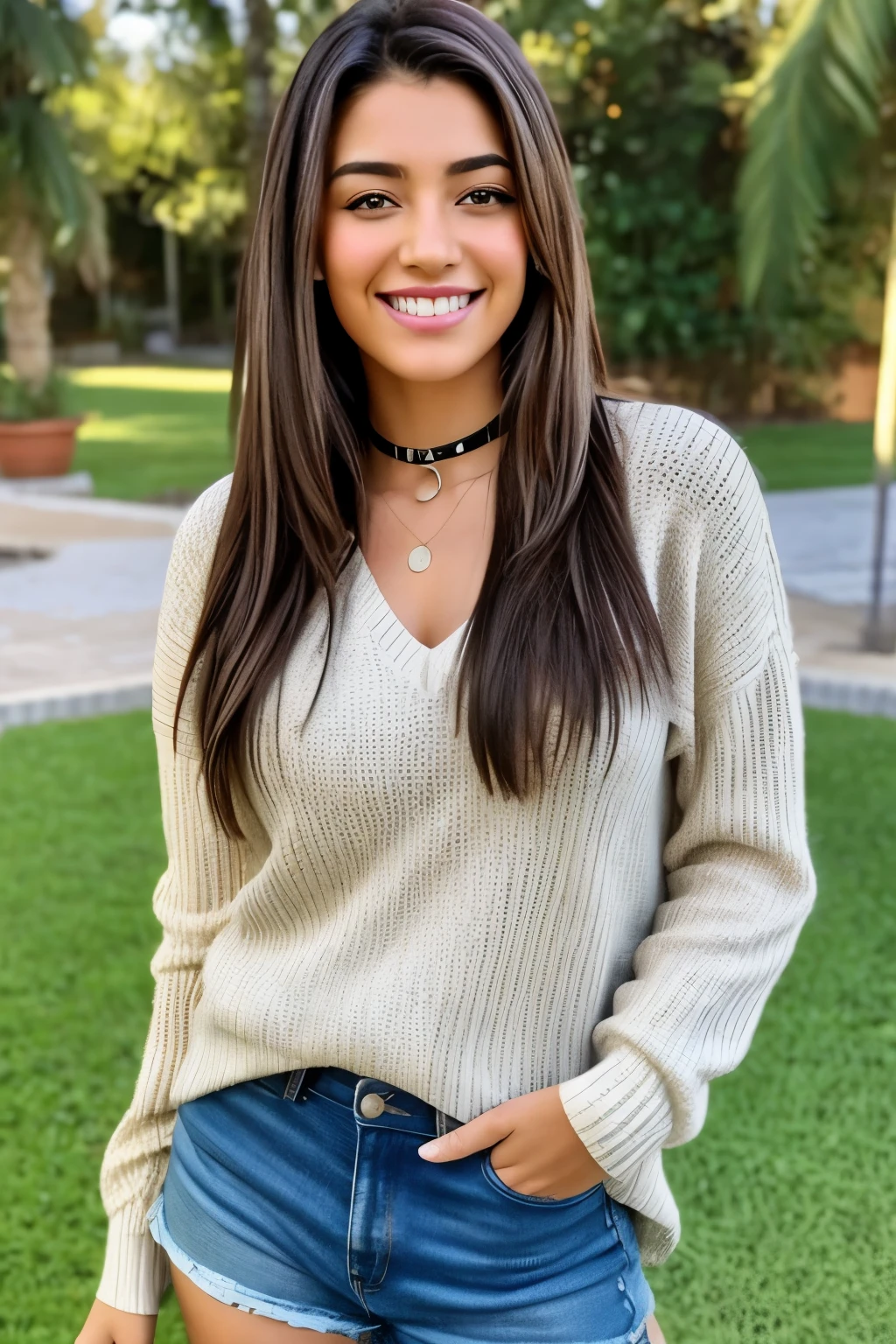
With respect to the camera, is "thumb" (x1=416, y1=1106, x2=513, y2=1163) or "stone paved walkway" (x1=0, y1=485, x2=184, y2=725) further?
"stone paved walkway" (x1=0, y1=485, x2=184, y2=725)

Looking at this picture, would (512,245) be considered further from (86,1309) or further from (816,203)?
(816,203)

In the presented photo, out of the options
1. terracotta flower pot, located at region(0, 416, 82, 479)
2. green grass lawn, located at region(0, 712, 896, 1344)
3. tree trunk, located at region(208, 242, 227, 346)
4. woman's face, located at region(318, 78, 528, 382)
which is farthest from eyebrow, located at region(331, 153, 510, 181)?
tree trunk, located at region(208, 242, 227, 346)

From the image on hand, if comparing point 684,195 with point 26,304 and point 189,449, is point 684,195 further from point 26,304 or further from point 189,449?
point 26,304

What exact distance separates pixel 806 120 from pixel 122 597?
457cm

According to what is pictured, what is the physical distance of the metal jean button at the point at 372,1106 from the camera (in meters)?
1.25

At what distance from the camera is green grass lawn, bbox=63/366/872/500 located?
520 inches

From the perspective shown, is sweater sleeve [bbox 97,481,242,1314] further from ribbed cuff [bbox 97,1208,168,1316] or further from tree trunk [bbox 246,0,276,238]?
tree trunk [bbox 246,0,276,238]

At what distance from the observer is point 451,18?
125 cm

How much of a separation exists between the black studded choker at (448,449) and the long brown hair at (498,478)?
38 mm

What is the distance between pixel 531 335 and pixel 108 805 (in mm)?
4023

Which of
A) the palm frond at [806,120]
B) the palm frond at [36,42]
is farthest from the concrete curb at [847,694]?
the palm frond at [36,42]

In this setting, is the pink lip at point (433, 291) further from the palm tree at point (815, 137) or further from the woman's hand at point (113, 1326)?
the palm tree at point (815, 137)

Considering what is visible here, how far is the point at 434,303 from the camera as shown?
1.26 meters

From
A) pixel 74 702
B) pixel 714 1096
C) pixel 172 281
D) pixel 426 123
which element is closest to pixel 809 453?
pixel 74 702
